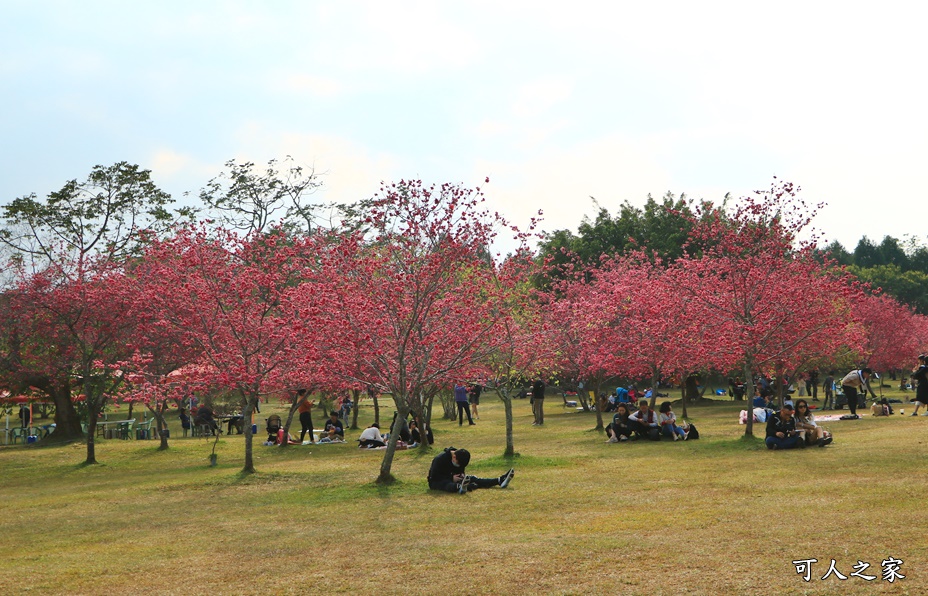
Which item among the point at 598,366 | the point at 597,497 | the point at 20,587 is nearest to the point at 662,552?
the point at 597,497

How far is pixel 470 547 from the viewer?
1004 centimetres

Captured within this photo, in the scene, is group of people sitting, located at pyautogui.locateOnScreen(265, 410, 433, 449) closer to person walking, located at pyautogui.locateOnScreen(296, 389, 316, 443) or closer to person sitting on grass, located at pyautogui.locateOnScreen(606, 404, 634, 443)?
person walking, located at pyautogui.locateOnScreen(296, 389, 316, 443)

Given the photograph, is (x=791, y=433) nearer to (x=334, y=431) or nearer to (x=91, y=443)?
(x=334, y=431)

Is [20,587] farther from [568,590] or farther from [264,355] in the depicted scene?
[264,355]

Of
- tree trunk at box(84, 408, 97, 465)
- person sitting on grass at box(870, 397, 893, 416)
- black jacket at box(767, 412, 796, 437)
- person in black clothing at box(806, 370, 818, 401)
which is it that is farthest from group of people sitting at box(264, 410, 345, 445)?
person in black clothing at box(806, 370, 818, 401)

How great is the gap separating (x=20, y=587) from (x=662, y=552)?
6656mm

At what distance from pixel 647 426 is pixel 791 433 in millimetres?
4418

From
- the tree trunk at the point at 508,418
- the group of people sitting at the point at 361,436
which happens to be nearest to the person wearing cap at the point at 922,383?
the tree trunk at the point at 508,418

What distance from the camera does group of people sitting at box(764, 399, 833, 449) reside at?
1812 centimetres

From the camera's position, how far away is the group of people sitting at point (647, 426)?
21812 millimetres

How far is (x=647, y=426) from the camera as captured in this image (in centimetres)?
2203

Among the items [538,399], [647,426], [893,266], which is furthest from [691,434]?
[893,266]

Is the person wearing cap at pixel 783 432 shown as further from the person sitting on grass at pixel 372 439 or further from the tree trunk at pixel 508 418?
the person sitting on grass at pixel 372 439

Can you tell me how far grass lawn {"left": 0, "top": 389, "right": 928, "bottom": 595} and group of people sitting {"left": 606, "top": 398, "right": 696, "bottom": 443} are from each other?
30.7 inches
